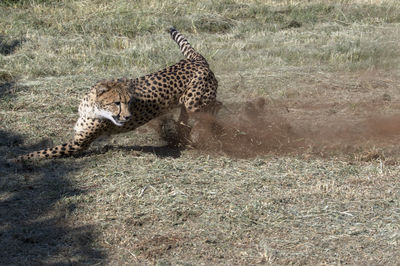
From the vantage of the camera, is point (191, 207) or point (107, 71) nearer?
point (191, 207)

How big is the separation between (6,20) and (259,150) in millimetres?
6133

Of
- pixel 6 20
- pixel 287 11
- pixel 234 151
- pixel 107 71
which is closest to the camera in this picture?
pixel 234 151

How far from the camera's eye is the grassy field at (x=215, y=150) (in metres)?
4.40

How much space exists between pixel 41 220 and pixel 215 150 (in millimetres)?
2164

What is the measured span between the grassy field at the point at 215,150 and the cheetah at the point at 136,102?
0.19 meters

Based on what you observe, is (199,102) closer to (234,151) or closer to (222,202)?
(234,151)

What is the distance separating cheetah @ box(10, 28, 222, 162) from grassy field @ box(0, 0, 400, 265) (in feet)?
0.63

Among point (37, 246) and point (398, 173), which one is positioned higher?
point (37, 246)

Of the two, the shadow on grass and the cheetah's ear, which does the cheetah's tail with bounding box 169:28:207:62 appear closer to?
the cheetah's ear

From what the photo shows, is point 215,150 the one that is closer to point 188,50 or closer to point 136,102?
point 136,102

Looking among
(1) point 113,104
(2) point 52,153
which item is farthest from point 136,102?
(2) point 52,153

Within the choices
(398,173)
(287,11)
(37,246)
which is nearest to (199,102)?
(398,173)

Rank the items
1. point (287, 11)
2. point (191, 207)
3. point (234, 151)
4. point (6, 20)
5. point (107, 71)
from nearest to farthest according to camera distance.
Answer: point (191, 207) < point (234, 151) < point (107, 71) < point (6, 20) < point (287, 11)

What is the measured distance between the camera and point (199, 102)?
21.0 ft
